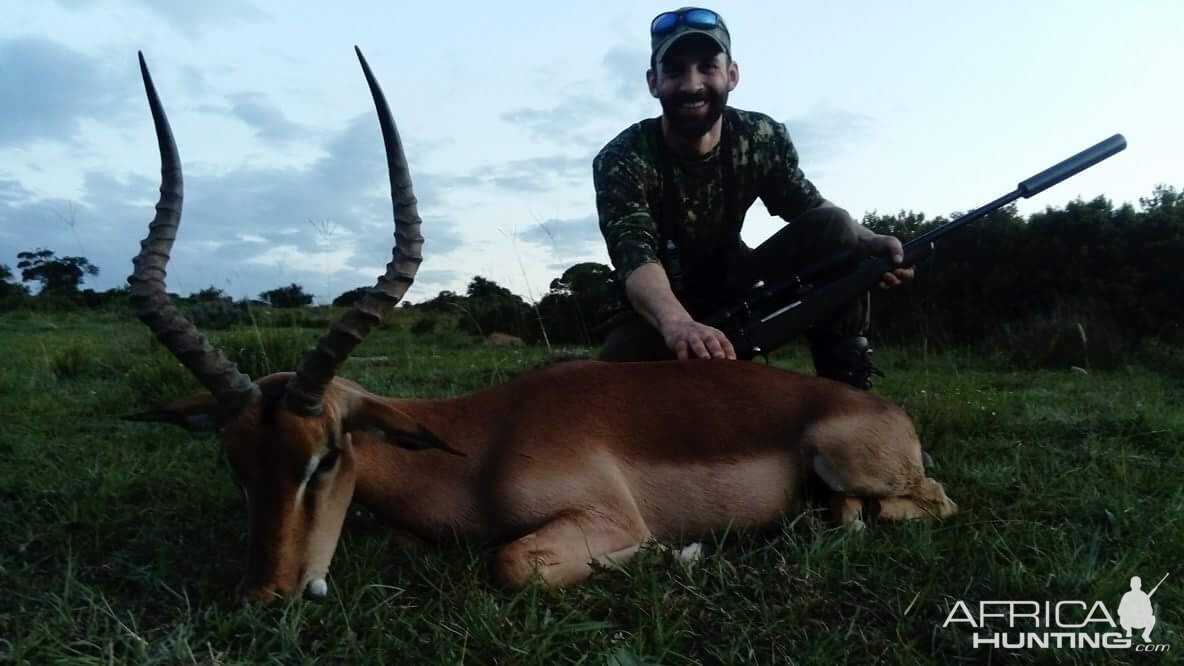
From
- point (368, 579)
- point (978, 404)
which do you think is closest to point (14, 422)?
point (368, 579)

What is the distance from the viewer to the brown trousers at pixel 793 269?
5445 mm

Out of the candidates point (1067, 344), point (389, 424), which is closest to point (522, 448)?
point (389, 424)

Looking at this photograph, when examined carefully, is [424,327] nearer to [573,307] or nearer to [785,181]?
[573,307]

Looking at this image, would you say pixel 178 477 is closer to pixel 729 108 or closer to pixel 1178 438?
pixel 729 108

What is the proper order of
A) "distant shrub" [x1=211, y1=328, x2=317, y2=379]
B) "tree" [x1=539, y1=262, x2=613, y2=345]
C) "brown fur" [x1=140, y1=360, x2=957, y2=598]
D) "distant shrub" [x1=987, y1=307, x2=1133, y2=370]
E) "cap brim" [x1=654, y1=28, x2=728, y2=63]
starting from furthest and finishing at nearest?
"tree" [x1=539, y1=262, x2=613, y2=345] < "distant shrub" [x1=987, y1=307, x2=1133, y2=370] < "distant shrub" [x1=211, y1=328, x2=317, y2=379] < "cap brim" [x1=654, y1=28, x2=728, y2=63] < "brown fur" [x1=140, y1=360, x2=957, y2=598]

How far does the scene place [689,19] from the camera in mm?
5270

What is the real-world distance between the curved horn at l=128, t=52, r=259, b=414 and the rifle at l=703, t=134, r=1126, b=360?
9.37 ft

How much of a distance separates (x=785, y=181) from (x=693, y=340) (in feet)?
7.26

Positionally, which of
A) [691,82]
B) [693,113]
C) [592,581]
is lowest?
[592,581]

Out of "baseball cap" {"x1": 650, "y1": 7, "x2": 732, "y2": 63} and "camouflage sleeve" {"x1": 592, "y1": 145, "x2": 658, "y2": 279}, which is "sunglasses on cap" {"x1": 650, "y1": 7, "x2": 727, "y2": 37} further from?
"camouflage sleeve" {"x1": 592, "y1": 145, "x2": 658, "y2": 279}

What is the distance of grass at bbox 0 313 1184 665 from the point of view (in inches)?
101

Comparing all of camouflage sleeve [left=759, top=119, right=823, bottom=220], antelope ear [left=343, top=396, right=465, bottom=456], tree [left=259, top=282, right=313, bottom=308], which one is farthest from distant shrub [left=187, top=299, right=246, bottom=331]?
antelope ear [left=343, top=396, right=465, bottom=456]

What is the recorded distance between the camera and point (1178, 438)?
5.53 meters

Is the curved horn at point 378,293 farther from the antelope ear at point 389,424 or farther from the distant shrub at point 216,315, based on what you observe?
the distant shrub at point 216,315
